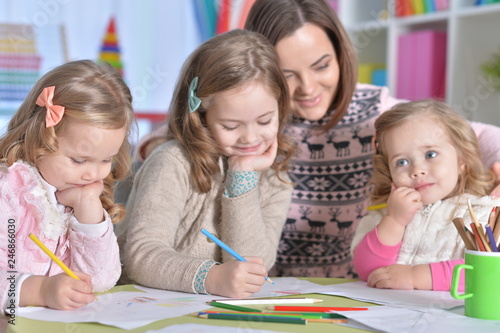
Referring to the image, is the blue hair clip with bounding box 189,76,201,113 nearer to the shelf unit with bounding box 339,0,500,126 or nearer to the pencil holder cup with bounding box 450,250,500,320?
the pencil holder cup with bounding box 450,250,500,320

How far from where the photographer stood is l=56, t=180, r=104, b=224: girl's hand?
3.64ft

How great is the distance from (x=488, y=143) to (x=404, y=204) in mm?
365

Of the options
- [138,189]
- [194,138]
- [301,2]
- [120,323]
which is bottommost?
[120,323]

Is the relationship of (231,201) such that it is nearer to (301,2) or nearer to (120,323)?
(120,323)

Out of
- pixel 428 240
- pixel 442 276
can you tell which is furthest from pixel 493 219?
pixel 428 240

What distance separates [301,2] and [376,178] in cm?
53

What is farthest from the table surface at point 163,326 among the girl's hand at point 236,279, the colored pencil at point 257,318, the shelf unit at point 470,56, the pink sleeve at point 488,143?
the shelf unit at point 470,56

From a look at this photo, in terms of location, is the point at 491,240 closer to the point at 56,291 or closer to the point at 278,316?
the point at 278,316

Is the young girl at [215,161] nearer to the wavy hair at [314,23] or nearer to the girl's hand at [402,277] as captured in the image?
the wavy hair at [314,23]

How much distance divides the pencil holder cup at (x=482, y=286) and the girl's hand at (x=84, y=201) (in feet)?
1.99

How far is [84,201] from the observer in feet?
3.64

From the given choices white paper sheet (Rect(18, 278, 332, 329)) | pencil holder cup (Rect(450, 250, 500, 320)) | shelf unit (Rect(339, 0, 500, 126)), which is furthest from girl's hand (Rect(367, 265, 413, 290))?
shelf unit (Rect(339, 0, 500, 126))

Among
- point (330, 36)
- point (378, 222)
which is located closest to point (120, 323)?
point (378, 222)

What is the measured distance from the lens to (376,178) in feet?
4.58
